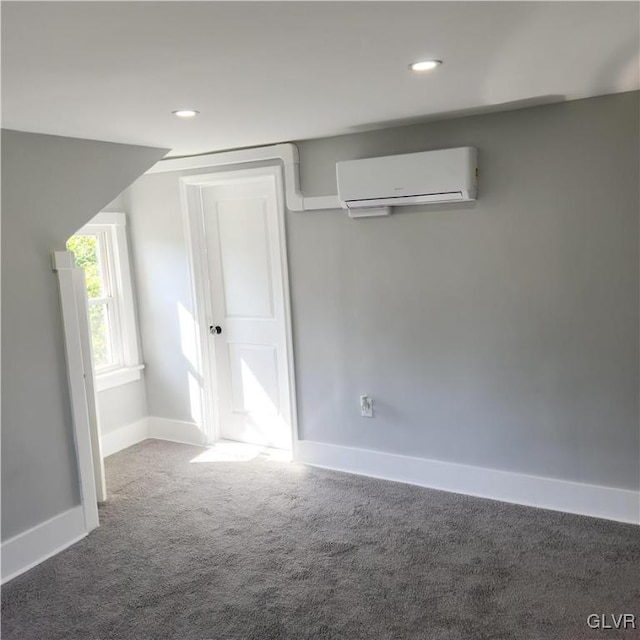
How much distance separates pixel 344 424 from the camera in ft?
12.6

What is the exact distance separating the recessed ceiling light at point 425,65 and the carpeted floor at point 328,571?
2.14 metres

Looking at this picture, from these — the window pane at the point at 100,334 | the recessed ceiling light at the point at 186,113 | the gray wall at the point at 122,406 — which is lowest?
the gray wall at the point at 122,406

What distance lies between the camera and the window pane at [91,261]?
422 centimetres

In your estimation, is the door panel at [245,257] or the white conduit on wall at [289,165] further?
the door panel at [245,257]

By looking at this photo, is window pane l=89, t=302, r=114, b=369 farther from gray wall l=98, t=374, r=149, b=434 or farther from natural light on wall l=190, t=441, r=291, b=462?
natural light on wall l=190, t=441, r=291, b=462

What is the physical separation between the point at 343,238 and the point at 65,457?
78.3 inches

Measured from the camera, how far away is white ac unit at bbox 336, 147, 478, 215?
305cm

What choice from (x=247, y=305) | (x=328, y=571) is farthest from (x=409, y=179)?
(x=328, y=571)

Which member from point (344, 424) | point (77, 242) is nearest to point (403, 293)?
point (344, 424)

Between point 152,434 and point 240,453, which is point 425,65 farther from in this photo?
point 152,434

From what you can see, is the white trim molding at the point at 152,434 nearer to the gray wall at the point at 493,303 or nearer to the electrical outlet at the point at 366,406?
the gray wall at the point at 493,303

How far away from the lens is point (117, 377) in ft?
14.5

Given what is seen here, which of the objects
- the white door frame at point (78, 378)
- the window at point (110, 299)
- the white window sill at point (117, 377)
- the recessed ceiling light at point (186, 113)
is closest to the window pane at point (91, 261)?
the window at point (110, 299)

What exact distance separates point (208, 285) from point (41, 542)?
2.04 meters
